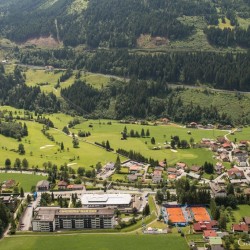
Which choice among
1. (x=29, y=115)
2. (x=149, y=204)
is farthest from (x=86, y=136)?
(x=149, y=204)

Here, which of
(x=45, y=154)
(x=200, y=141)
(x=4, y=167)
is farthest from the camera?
(x=200, y=141)

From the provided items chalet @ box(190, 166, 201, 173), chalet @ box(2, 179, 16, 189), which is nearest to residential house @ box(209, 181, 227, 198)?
chalet @ box(190, 166, 201, 173)

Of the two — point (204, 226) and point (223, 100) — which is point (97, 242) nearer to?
point (204, 226)

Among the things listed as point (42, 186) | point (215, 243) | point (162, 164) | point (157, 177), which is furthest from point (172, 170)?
point (215, 243)

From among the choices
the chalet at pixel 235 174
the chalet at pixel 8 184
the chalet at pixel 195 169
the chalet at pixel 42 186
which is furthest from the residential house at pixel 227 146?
the chalet at pixel 8 184

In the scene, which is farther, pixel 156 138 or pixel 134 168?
pixel 156 138

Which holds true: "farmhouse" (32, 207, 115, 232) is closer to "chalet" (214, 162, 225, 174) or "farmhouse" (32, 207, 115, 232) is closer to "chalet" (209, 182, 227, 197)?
"chalet" (209, 182, 227, 197)

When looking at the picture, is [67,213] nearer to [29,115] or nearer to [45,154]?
[45,154]
